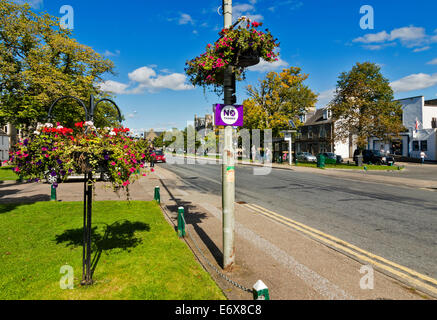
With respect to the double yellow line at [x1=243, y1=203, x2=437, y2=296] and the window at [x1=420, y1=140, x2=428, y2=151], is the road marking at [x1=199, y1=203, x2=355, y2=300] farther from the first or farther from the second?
the window at [x1=420, y1=140, x2=428, y2=151]

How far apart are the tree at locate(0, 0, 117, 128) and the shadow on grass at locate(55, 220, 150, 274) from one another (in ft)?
67.4

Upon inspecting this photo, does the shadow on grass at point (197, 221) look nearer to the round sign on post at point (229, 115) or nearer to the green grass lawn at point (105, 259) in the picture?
the green grass lawn at point (105, 259)

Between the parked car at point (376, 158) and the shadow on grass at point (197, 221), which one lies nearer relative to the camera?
the shadow on grass at point (197, 221)

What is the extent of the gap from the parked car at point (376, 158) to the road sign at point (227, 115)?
1284 inches

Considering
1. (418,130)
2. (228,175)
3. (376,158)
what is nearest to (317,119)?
(418,130)

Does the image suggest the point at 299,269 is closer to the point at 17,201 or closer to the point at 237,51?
the point at 237,51

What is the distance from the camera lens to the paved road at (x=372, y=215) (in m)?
6.23

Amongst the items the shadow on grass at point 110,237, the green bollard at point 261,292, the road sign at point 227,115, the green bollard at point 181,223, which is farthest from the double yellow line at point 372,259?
the shadow on grass at point 110,237

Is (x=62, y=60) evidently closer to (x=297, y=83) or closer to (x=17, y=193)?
(x=17, y=193)

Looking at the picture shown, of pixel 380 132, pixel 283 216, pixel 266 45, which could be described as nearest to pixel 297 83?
pixel 380 132

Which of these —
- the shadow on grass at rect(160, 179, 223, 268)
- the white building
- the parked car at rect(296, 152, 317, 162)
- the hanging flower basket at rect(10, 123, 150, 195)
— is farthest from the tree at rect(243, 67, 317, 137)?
the hanging flower basket at rect(10, 123, 150, 195)

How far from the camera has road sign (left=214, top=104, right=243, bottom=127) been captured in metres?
5.04
